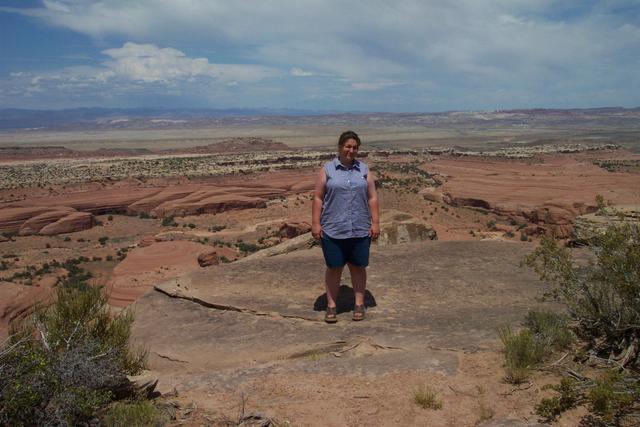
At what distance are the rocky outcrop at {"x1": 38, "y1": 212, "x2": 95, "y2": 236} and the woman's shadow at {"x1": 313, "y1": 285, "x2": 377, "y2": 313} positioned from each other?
23.6 m

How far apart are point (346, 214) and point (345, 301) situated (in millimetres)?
1271

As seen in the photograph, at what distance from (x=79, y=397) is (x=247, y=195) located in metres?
30.5

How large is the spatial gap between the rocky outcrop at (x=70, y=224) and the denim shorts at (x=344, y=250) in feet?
79.5

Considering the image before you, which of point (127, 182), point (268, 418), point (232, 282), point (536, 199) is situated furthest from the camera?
point (127, 182)

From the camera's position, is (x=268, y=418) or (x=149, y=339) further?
(x=149, y=339)

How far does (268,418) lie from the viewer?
10.6ft

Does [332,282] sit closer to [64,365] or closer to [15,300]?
A: [64,365]

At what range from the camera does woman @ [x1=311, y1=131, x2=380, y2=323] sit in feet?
16.6

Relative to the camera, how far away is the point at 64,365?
302cm

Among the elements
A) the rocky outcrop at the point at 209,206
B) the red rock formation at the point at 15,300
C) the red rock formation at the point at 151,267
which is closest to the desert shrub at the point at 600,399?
the red rock formation at the point at 15,300

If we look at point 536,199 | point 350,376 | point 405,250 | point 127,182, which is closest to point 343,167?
point 350,376

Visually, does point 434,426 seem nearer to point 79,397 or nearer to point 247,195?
point 79,397

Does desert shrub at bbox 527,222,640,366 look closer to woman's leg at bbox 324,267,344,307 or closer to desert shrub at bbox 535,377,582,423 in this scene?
desert shrub at bbox 535,377,582,423

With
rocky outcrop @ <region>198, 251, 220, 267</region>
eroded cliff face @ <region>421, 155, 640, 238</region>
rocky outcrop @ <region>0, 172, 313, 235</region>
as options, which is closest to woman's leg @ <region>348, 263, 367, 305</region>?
rocky outcrop @ <region>198, 251, 220, 267</region>
